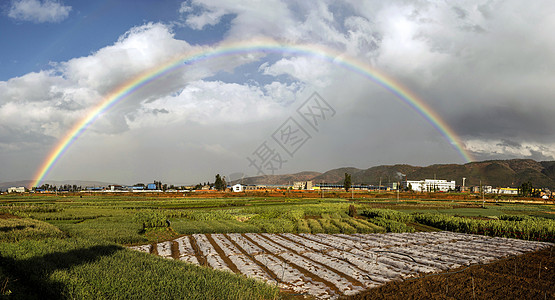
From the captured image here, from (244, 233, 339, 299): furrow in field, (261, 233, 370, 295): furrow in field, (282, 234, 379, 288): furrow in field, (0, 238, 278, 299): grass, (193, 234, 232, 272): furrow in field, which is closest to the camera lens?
(0, 238, 278, 299): grass

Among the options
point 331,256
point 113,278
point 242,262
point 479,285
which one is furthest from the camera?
point 331,256

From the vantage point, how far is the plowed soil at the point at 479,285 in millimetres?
10188

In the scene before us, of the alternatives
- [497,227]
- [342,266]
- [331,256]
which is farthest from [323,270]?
[497,227]

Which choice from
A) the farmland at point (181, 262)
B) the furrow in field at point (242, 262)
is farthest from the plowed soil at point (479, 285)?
the furrow in field at point (242, 262)

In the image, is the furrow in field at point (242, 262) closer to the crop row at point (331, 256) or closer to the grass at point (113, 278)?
the crop row at point (331, 256)

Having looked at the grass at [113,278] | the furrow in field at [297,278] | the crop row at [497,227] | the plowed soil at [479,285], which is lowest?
the crop row at [497,227]

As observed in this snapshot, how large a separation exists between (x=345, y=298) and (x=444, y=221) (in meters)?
26.0

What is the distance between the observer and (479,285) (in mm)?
11203

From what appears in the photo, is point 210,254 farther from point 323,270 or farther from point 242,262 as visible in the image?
point 323,270

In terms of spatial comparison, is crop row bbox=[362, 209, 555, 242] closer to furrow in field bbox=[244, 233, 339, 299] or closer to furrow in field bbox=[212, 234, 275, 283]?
furrow in field bbox=[212, 234, 275, 283]

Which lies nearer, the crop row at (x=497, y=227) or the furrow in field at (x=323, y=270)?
the furrow in field at (x=323, y=270)

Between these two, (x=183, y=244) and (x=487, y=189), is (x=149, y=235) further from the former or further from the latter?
(x=487, y=189)

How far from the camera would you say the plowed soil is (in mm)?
10188

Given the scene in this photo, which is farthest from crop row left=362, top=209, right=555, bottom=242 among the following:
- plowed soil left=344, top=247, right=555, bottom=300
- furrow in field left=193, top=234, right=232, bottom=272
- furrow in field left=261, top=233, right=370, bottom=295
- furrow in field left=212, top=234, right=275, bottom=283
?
furrow in field left=193, top=234, right=232, bottom=272
